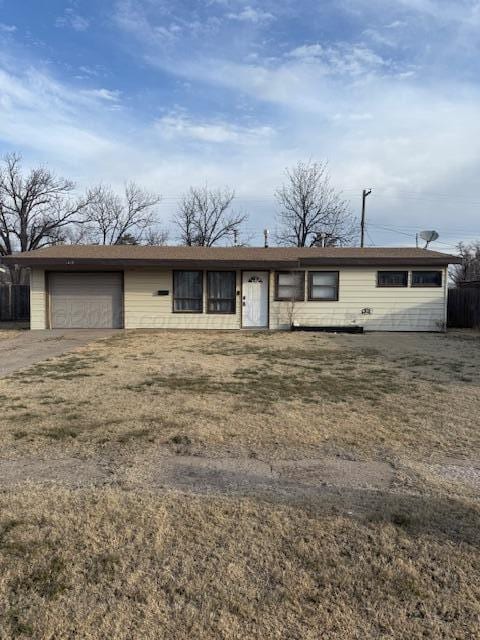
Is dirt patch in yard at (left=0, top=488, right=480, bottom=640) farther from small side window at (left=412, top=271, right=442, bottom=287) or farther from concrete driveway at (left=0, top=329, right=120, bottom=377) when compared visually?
small side window at (left=412, top=271, right=442, bottom=287)

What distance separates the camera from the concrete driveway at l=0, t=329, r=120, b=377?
8.73 meters

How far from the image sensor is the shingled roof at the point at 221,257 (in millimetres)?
14969

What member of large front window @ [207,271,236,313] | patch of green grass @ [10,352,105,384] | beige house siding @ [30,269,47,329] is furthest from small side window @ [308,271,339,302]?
beige house siding @ [30,269,47,329]

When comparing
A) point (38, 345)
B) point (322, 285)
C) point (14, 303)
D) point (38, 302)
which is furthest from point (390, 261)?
point (14, 303)

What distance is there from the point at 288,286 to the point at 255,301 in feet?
4.03

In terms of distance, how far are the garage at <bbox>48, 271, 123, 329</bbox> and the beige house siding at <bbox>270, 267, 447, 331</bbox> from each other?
5318 millimetres

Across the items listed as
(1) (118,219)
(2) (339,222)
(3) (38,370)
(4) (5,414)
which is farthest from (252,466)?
(1) (118,219)

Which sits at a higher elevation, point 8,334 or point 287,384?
point 8,334

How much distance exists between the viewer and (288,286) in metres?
16.0

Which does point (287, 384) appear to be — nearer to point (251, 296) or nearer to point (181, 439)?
point (181, 439)

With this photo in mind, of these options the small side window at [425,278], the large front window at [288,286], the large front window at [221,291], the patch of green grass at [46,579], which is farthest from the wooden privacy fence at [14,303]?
the patch of green grass at [46,579]

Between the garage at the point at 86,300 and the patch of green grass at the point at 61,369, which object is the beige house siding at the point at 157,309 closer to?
the garage at the point at 86,300

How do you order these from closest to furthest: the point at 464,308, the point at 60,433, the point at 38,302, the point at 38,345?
1. the point at 60,433
2. the point at 38,345
3. the point at 38,302
4. the point at 464,308

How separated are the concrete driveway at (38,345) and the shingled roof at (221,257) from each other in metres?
2.25
